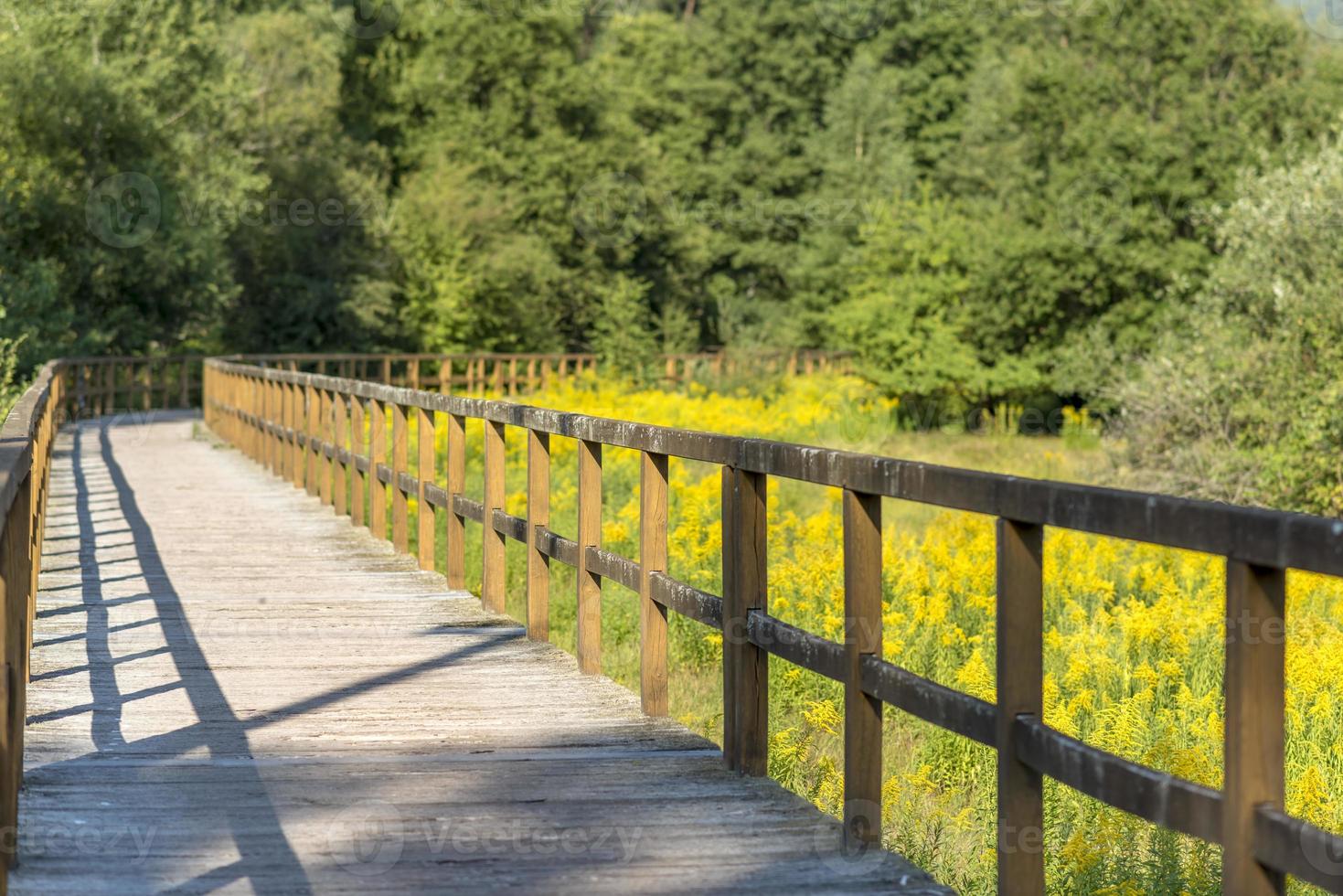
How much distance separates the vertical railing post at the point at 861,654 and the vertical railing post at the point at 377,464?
8359mm

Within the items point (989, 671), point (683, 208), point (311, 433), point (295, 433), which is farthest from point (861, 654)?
point (683, 208)

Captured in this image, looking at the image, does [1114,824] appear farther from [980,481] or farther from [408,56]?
[408,56]

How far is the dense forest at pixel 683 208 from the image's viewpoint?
24219 mm

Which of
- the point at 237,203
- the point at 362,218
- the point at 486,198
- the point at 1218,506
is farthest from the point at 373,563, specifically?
the point at 486,198

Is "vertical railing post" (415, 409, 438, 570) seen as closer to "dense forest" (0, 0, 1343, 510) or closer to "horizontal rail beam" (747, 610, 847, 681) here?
"horizontal rail beam" (747, 610, 847, 681)

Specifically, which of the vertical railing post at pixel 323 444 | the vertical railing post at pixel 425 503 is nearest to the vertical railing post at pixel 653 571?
the vertical railing post at pixel 425 503

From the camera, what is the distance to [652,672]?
6703 millimetres

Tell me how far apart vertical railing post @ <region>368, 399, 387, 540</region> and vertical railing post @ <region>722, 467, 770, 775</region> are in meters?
7.45

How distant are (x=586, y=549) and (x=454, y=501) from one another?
290cm

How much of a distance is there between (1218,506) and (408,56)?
58.5 m

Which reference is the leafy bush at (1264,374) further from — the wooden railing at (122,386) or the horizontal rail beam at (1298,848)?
the horizontal rail beam at (1298,848)

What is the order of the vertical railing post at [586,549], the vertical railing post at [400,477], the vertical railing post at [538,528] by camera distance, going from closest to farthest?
the vertical railing post at [586,549] < the vertical railing post at [538,528] < the vertical railing post at [400,477]

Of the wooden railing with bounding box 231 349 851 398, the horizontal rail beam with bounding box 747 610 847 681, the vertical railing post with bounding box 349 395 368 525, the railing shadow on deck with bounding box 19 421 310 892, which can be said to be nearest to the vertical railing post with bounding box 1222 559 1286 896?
the horizontal rail beam with bounding box 747 610 847 681

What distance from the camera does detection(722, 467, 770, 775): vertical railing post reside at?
574cm
